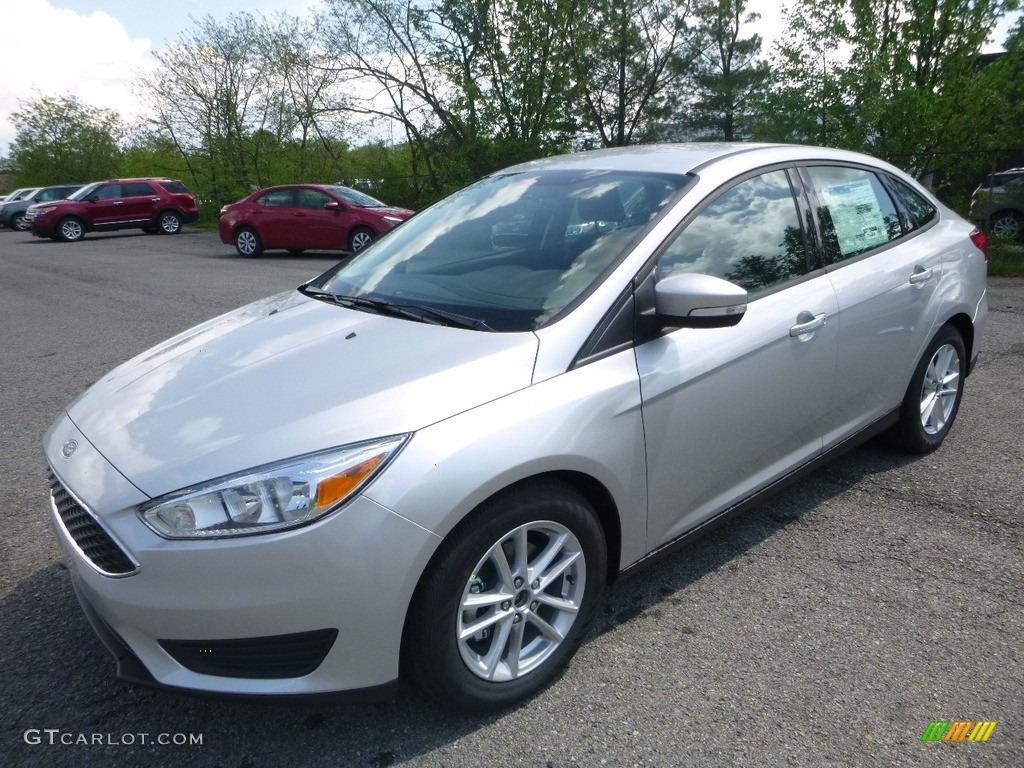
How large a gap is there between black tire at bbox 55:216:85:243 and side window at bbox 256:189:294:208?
35.5 ft

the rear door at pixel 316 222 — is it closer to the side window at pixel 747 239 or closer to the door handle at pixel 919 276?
the door handle at pixel 919 276

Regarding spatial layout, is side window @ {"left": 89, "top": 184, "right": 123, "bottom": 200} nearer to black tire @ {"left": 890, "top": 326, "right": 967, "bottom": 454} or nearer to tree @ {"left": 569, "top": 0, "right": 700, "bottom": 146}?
tree @ {"left": 569, "top": 0, "right": 700, "bottom": 146}

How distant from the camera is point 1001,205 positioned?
484 inches

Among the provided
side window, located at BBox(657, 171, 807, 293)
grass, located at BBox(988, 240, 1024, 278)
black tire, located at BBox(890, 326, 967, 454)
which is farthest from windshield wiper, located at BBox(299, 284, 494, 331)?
grass, located at BBox(988, 240, 1024, 278)

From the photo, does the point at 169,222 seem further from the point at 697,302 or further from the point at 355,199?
the point at 697,302

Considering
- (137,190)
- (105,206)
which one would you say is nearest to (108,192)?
(105,206)

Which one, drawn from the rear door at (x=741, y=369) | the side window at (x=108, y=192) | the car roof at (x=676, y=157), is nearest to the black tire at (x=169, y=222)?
the side window at (x=108, y=192)

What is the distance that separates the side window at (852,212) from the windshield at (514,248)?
0.86m

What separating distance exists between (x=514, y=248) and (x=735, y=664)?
64.5 inches

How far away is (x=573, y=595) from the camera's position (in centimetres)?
261

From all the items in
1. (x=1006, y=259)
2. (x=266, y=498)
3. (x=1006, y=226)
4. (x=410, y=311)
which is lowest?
(x=1006, y=259)

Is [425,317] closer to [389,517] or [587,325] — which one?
[587,325]

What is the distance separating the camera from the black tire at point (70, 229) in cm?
2528

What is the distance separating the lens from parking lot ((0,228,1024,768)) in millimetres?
2352
